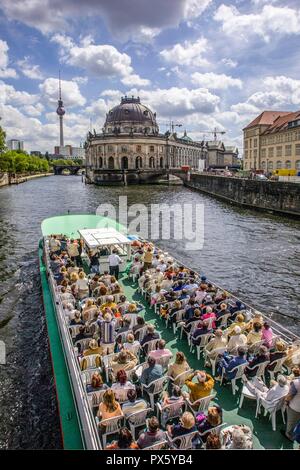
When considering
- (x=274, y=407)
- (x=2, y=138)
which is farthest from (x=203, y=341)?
(x=2, y=138)

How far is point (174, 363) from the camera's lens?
7.85 metres

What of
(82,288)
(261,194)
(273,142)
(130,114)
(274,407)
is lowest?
(274,407)

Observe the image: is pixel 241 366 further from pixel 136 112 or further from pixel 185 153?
pixel 185 153

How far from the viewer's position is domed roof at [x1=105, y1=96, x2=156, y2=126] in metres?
131

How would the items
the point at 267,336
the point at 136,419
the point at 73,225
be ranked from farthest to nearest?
the point at 73,225, the point at 267,336, the point at 136,419

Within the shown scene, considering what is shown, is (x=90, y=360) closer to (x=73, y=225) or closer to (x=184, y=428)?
(x=184, y=428)

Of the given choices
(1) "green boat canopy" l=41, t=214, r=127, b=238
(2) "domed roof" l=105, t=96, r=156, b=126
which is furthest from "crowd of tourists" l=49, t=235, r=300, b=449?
(2) "domed roof" l=105, t=96, r=156, b=126

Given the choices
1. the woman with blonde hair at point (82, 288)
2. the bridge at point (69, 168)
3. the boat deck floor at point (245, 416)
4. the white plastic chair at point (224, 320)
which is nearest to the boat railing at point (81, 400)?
the woman with blonde hair at point (82, 288)

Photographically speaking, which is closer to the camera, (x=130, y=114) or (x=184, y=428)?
(x=184, y=428)

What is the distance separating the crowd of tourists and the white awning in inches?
101

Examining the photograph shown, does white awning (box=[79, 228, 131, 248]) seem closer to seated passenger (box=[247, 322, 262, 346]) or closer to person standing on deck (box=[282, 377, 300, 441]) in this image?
seated passenger (box=[247, 322, 262, 346])

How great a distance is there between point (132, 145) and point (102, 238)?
342 ft
